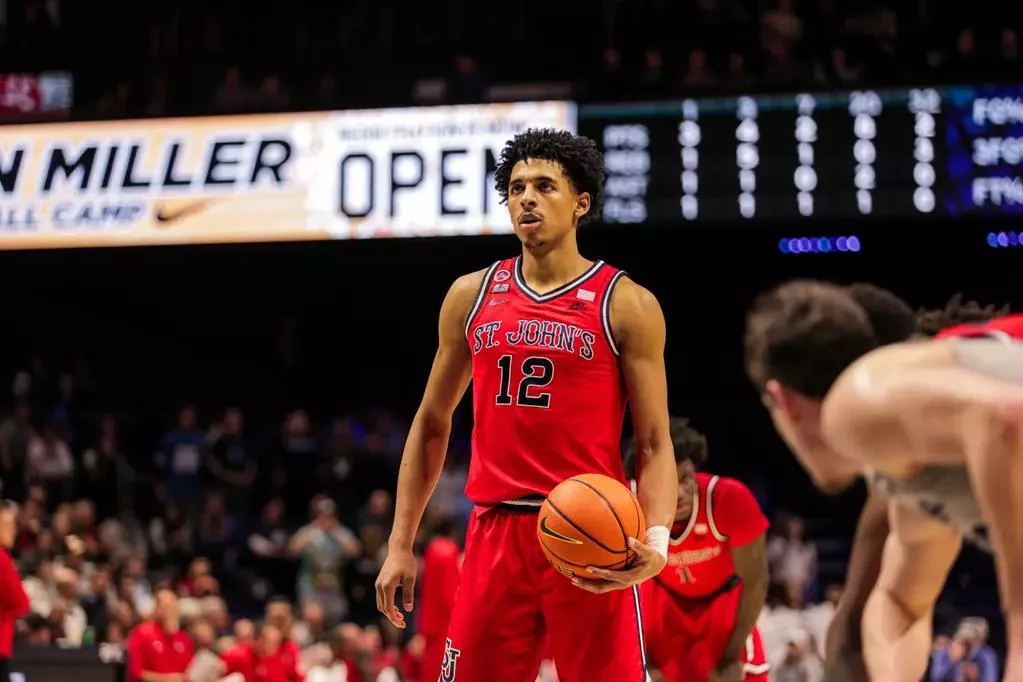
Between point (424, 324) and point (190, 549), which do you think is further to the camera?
point (424, 324)

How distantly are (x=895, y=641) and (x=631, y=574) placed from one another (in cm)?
96

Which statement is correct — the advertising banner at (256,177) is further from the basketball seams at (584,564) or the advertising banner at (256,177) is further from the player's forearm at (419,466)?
the basketball seams at (584,564)

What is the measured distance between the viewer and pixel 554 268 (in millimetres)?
4852

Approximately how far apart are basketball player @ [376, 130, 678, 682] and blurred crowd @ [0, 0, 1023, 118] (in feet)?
25.7

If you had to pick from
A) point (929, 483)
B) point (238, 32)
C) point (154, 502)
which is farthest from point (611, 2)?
point (929, 483)

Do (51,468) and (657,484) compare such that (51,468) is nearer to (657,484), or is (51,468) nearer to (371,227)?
(371,227)

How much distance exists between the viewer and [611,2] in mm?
15164

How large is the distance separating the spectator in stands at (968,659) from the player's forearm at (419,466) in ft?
25.9

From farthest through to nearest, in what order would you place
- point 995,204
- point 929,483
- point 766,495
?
point 766,495, point 995,204, point 929,483

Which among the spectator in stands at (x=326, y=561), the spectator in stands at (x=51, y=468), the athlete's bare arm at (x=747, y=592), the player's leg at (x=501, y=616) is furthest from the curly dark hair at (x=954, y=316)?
the spectator in stands at (x=51, y=468)

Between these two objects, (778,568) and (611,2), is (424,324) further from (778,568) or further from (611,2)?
(778,568)

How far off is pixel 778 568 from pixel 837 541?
1987 mm

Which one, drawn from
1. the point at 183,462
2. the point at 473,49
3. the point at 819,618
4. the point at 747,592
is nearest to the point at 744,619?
the point at 747,592

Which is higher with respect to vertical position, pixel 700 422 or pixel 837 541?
pixel 700 422
